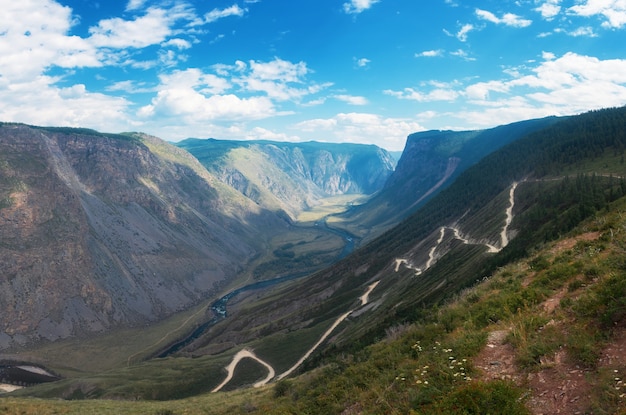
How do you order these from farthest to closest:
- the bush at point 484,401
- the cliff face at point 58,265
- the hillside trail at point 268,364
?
1. the cliff face at point 58,265
2. the hillside trail at point 268,364
3. the bush at point 484,401

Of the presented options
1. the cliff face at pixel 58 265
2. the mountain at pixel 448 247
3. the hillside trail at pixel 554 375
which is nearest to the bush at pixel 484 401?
the hillside trail at pixel 554 375

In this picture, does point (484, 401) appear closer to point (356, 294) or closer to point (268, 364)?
point (268, 364)

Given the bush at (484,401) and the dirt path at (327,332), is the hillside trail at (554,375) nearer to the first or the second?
the bush at (484,401)

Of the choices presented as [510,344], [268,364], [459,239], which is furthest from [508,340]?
[459,239]

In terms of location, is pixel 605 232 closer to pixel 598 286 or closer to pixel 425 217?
pixel 598 286

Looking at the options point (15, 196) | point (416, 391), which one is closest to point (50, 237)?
point (15, 196)

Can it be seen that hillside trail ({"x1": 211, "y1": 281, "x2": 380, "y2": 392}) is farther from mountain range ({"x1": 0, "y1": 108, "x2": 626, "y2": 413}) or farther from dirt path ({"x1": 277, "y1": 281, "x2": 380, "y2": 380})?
mountain range ({"x1": 0, "y1": 108, "x2": 626, "y2": 413})
